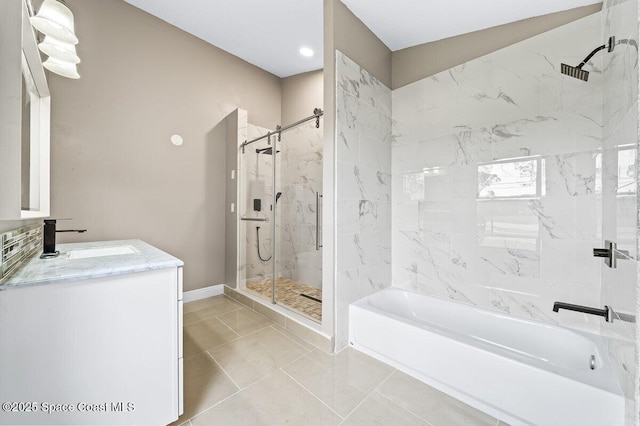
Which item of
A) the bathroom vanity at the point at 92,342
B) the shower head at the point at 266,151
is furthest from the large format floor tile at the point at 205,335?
the shower head at the point at 266,151

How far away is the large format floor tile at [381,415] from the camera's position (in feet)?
4.47

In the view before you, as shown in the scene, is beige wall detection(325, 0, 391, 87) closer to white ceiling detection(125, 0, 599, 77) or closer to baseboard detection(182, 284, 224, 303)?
white ceiling detection(125, 0, 599, 77)

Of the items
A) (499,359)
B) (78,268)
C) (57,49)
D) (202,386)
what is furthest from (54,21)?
(499,359)

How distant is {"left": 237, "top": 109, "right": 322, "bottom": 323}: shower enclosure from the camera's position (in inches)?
120

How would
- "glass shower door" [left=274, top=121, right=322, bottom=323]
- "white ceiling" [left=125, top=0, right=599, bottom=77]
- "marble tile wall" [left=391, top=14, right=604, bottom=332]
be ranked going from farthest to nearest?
"glass shower door" [left=274, top=121, right=322, bottom=323]
"white ceiling" [left=125, top=0, right=599, bottom=77]
"marble tile wall" [left=391, top=14, right=604, bottom=332]

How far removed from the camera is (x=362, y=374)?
177 cm

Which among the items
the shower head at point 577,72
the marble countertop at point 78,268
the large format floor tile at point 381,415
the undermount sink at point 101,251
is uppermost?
the shower head at point 577,72

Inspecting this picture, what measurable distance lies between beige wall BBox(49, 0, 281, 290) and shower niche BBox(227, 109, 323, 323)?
1.15ft

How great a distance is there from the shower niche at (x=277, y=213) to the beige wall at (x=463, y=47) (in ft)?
3.84

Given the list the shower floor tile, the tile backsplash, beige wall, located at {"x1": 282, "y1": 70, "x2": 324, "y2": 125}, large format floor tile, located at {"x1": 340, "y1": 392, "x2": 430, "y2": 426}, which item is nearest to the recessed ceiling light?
beige wall, located at {"x1": 282, "y1": 70, "x2": 324, "y2": 125}

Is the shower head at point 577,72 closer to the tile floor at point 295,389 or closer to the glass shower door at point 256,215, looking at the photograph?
the tile floor at point 295,389

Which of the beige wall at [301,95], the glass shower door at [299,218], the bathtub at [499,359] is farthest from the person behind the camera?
the beige wall at [301,95]

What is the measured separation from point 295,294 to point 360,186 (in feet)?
5.12

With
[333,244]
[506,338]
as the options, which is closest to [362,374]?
[333,244]
